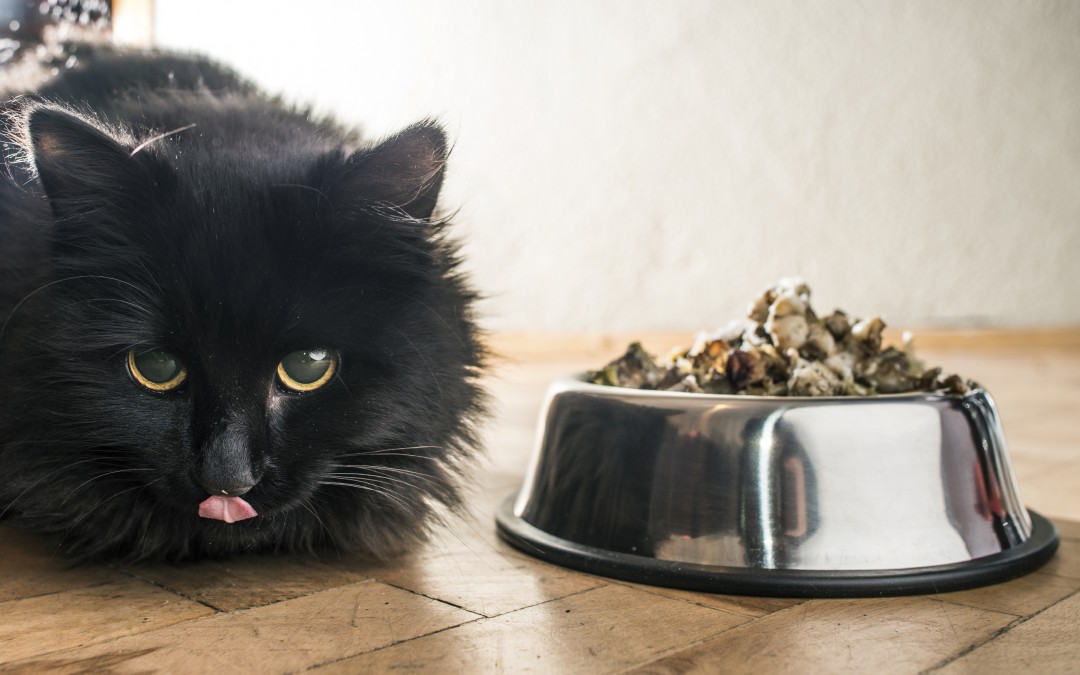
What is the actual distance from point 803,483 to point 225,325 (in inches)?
22.1

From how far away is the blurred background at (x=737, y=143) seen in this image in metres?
3.47

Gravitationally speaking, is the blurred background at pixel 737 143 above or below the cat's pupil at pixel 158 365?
above

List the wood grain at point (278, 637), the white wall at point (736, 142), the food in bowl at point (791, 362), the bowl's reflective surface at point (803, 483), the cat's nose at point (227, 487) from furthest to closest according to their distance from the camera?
the white wall at point (736, 142), the food in bowl at point (791, 362), the bowl's reflective surface at point (803, 483), the cat's nose at point (227, 487), the wood grain at point (278, 637)

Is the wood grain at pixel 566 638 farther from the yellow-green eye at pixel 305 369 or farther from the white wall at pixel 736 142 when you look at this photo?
the white wall at pixel 736 142

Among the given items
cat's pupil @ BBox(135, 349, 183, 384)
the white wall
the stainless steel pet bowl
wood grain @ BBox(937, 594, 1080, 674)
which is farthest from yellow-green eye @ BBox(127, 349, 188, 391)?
the white wall

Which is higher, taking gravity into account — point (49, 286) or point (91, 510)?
point (49, 286)

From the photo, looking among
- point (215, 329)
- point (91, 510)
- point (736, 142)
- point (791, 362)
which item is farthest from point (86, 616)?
point (736, 142)

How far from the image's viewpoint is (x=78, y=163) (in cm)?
89

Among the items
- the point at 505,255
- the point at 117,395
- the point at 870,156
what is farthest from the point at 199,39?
the point at 117,395

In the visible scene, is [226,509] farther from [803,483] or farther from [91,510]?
[803,483]

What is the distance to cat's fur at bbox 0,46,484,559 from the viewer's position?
0.86 metres

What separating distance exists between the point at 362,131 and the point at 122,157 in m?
0.54

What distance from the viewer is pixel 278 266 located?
882 mm

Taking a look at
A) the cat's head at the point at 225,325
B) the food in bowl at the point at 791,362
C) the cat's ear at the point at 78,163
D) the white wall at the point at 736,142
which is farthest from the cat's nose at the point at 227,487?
the white wall at the point at 736,142
